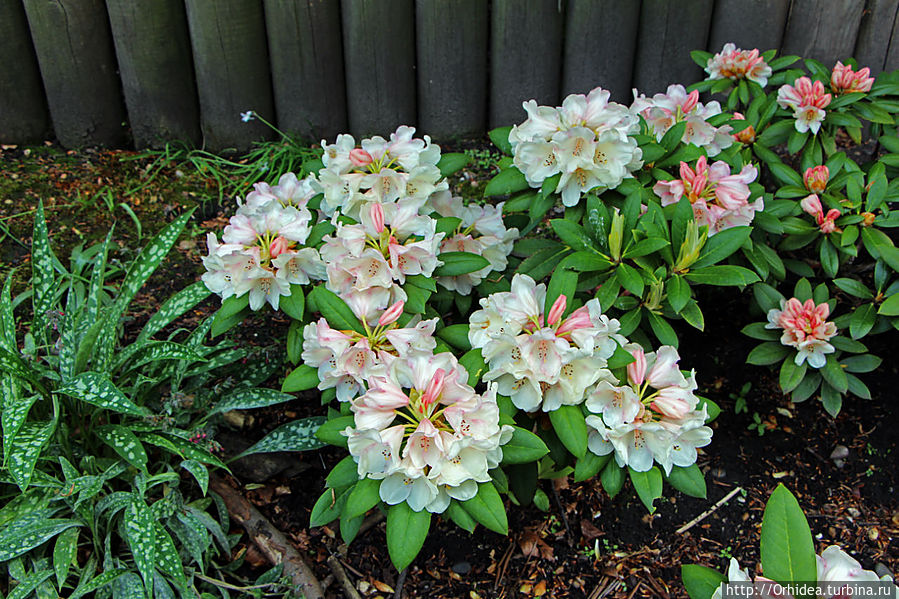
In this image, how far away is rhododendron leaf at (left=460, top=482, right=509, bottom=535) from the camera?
1.43m

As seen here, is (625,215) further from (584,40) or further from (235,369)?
(584,40)

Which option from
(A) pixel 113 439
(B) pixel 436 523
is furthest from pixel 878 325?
(A) pixel 113 439

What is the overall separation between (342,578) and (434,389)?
0.76 meters

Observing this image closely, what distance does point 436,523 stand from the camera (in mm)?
2068

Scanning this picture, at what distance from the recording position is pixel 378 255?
5.42 ft

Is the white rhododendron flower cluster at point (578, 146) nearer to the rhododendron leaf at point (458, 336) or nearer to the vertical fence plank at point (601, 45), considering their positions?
the rhododendron leaf at point (458, 336)

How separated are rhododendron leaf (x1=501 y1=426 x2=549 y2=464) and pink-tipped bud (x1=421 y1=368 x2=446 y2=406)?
0.61 ft

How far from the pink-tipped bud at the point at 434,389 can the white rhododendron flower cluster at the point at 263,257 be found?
511 mm

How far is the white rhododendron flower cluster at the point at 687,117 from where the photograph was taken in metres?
2.08

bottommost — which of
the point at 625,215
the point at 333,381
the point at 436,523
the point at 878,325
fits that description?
the point at 436,523

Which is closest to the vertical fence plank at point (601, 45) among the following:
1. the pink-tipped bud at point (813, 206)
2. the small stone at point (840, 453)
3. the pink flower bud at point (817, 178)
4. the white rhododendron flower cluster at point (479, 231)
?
the pink flower bud at point (817, 178)

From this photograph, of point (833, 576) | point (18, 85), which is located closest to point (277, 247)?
point (833, 576)

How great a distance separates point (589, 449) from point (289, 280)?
2.49ft

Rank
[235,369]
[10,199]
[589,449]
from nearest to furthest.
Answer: [589,449] < [235,369] < [10,199]
